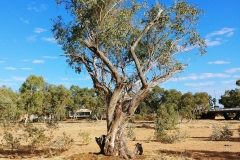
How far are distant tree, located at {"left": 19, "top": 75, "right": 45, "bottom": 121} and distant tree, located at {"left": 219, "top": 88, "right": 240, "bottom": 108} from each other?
60.8 m

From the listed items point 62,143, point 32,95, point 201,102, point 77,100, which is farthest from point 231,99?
point 62,143

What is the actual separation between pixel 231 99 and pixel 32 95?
6640cm

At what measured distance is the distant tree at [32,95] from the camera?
6512 cm

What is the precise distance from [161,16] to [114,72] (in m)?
3.61

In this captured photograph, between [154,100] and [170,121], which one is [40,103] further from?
[170,121]

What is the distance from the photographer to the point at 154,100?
83875 mm

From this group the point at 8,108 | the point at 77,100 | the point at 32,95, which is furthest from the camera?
the point at 77,100

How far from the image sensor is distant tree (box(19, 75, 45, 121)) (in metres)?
65.1

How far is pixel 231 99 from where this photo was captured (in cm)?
9519

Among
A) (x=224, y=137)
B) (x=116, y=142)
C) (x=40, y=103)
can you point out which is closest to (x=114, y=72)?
(x=116, y=142)

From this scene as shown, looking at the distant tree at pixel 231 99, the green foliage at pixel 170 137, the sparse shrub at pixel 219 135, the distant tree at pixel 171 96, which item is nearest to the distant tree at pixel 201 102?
the distant tree at pixel 171 96

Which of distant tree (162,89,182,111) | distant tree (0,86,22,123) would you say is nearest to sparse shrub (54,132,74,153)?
distant tree (0,86,22,123)

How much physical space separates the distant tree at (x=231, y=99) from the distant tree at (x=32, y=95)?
60772 millimetres

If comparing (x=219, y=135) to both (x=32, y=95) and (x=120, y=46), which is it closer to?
(x=120, y=46)
